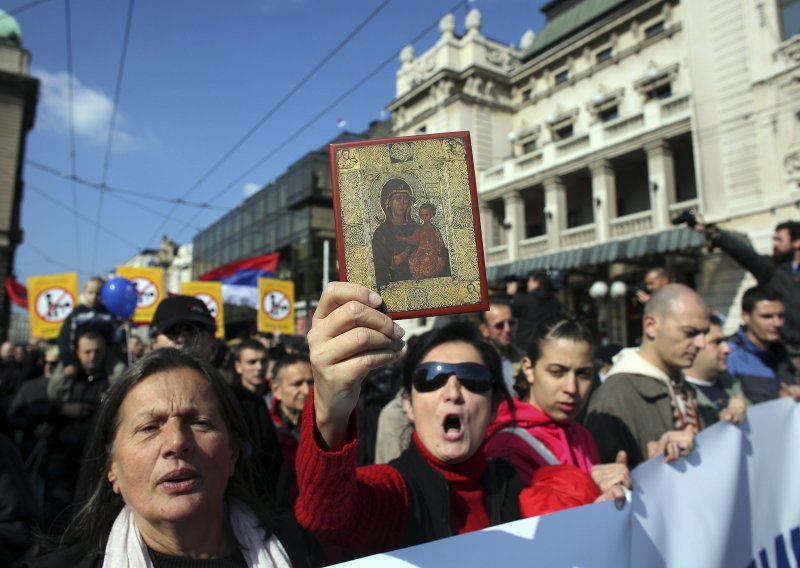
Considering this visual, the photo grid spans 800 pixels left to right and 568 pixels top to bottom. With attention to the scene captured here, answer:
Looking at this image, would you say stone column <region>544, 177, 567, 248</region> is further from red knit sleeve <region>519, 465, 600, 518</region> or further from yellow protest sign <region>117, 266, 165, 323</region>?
red knit sleeve <region>519, 465, 600, 518</region>

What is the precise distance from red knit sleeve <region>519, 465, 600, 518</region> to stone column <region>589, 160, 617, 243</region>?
19.3 metres

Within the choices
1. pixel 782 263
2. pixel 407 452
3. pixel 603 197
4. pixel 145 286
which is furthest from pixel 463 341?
pixel 603 197

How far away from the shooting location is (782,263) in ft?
14.5

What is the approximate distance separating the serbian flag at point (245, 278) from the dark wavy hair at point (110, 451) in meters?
9.51

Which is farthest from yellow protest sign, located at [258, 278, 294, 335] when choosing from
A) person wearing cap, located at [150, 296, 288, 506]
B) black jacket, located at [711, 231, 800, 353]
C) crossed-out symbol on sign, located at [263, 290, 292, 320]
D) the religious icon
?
the religious icon

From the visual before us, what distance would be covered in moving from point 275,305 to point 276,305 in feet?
0.06

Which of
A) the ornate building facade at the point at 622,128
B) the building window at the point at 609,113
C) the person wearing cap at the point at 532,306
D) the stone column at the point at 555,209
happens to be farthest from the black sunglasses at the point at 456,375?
the building window at the point at 609,113

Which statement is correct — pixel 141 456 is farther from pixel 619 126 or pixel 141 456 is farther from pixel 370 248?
pixel 619 126

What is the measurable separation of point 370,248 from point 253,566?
1.00m

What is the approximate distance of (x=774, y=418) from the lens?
2.67 m

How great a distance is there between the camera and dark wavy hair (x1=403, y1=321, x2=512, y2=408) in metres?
2.15

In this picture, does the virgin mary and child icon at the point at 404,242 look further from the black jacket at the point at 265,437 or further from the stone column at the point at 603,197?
the stone column at the point at 603,197

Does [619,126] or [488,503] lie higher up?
[619,126]

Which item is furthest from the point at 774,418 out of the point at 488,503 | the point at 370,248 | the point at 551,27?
the point at 551,27
